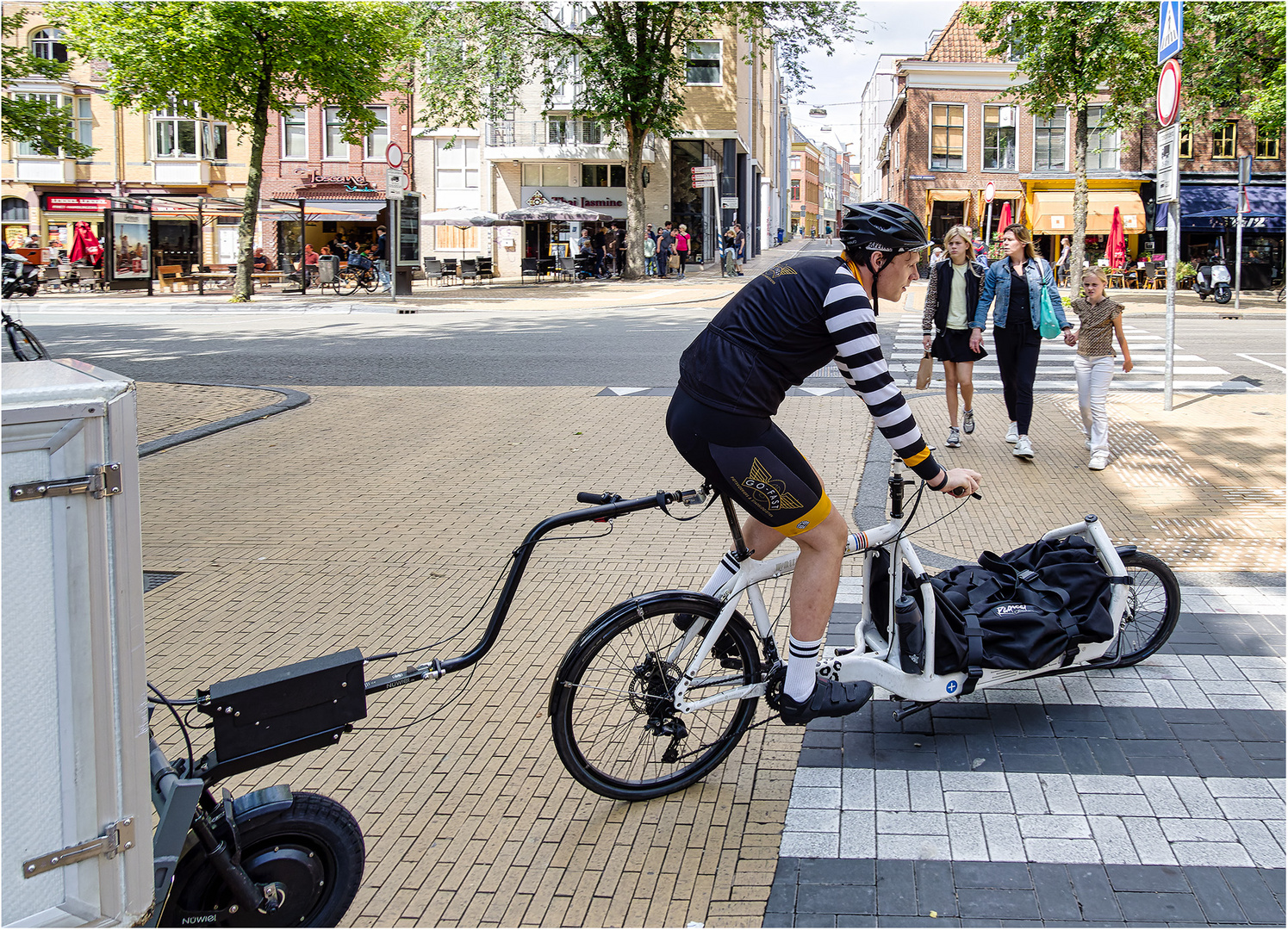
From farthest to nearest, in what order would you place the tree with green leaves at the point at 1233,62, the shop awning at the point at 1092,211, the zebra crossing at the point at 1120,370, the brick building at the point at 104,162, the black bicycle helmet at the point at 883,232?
the brick building at the point at 104,162 < the shop awning at the point at 1092,211 < the tree with green leaves at the point at 1233,62 < the zebra crossing at the point at 1120,370 < the black bicycle helmet at the point at 883,232

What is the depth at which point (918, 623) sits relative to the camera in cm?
396

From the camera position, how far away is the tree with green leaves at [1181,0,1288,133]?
86.7 feet

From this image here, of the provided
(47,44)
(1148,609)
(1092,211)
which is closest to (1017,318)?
(1148,609)

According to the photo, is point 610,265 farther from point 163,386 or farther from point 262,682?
point 262,682

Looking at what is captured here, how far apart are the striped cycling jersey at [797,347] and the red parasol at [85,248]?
119 ft

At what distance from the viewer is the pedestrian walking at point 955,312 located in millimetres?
9156

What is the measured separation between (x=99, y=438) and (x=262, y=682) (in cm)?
83

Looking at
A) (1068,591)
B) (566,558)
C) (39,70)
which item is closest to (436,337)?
(39,70)

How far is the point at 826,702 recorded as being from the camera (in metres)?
3.81

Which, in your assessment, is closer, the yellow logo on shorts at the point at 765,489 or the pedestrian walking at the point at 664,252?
the yellow logo on shorts at the point at 765,489

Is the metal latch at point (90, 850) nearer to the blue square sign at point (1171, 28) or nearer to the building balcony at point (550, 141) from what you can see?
the blue square sign at point (1171, 28)

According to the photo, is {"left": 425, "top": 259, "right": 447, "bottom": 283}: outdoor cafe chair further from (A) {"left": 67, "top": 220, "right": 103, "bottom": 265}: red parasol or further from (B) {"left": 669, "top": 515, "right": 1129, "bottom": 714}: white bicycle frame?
(B) {"left": 669, "top": 515, "right": 1129, "bottom": 714}: white bicycle frame

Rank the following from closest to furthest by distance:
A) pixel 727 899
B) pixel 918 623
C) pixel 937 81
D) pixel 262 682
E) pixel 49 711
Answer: pixel 49 711 < pixel 262 682 < pixel 727 899 < pixel 918 623 < pixel 937 81

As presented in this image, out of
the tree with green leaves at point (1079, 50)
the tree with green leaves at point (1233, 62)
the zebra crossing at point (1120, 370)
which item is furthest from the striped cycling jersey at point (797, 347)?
the tree with green leaves at point (1233, 62)
